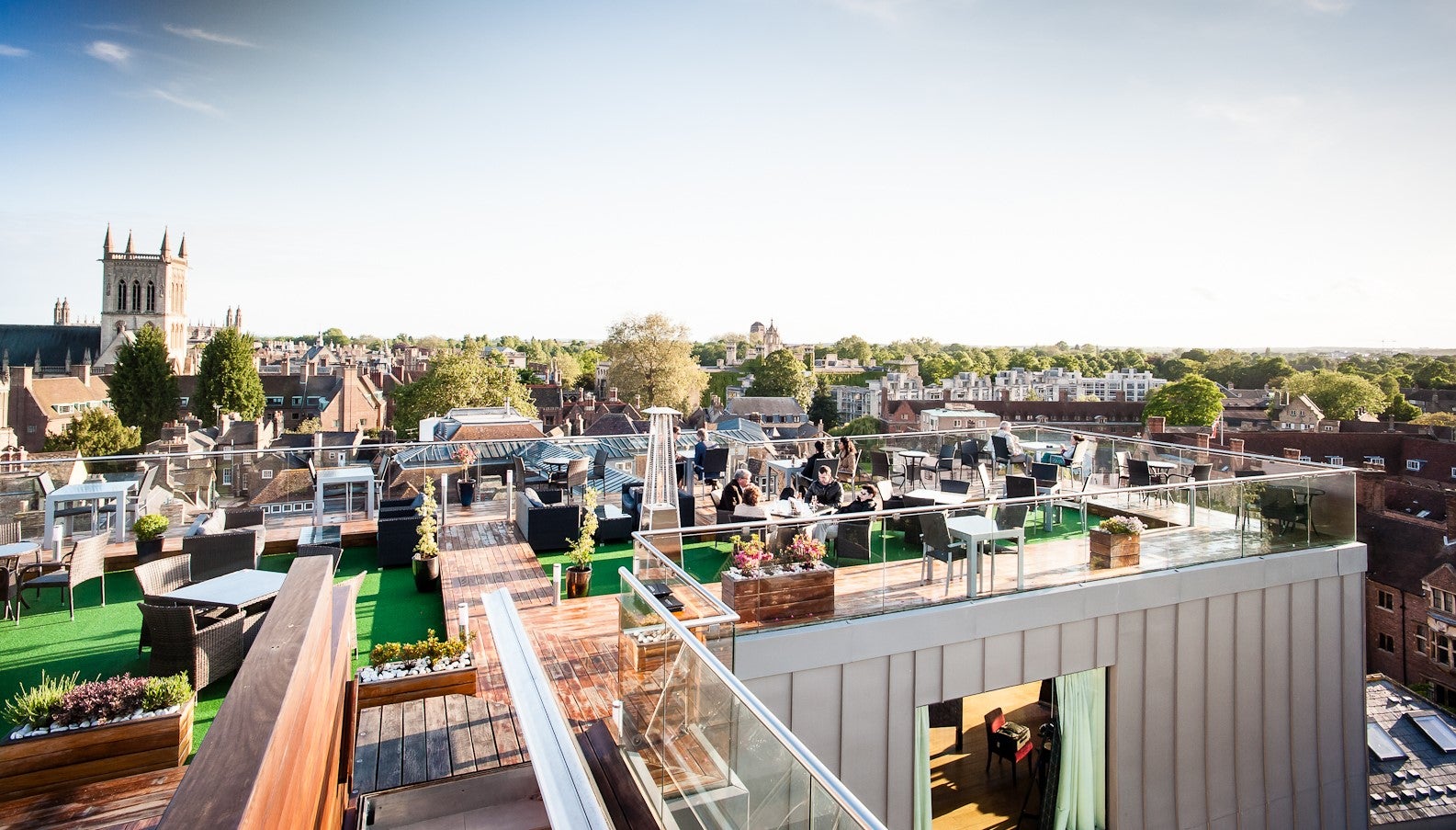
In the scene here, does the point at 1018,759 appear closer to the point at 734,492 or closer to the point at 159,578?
the point at 734,492

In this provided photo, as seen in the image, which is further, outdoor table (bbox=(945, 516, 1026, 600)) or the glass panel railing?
outdoor table (bbox=(945, 516, 1026, 600))

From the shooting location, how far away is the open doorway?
7352 millimetres

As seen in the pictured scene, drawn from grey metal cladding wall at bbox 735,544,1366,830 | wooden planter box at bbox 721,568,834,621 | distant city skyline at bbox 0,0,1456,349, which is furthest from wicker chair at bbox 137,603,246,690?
distant city skyline at bbox 0,0,1456,349

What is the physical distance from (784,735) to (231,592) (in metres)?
5.00

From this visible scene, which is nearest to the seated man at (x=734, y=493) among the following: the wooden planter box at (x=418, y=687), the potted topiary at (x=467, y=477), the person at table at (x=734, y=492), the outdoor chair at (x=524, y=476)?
the person at table at (x=734, y=492)

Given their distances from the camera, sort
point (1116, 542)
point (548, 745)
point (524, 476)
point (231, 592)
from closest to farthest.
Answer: point (548, 745), point (231, 592), point (1116, 542), point (524, 476)

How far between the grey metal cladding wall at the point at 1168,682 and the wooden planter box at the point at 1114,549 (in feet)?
0.77

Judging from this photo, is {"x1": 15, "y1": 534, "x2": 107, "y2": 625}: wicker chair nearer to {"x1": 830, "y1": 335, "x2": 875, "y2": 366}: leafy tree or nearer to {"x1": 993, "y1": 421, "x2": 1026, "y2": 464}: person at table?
{"x1": 993, "y1": 421, "x2": 1026, "y2": 464}: person at table

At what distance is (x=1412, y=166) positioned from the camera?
127 feet

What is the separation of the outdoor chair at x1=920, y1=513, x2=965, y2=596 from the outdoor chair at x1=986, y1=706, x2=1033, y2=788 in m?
2.96

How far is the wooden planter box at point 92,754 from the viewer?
11.8 feet

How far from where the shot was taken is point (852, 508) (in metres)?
8.51

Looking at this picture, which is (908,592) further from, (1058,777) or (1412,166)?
(1412,166)

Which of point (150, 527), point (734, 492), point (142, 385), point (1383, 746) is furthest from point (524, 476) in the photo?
point (142, 385)
